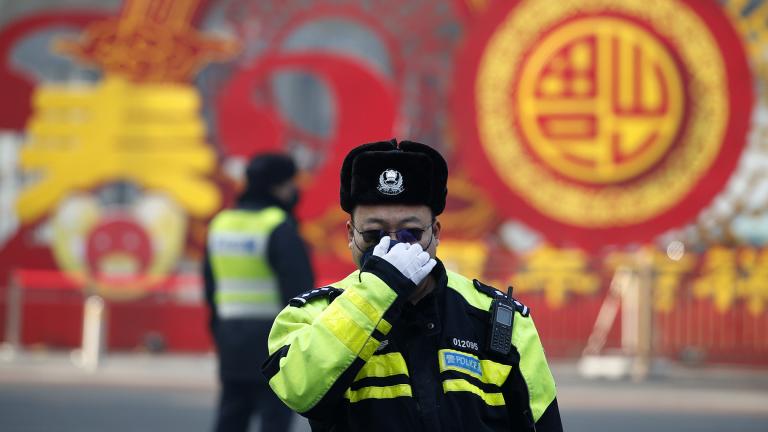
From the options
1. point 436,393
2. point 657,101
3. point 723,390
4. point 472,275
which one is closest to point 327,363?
point 436,393

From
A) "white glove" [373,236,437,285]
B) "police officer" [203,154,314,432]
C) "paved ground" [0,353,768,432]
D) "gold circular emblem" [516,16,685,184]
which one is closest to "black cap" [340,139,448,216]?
"white glove" [373,236,437,285]

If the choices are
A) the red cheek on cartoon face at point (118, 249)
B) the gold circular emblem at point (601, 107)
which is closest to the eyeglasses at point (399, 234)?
the gold circular emblem at point (601, 107)

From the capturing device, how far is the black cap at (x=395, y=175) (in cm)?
286

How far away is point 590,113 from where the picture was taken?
1767cm

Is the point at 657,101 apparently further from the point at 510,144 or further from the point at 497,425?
the point at 497,425

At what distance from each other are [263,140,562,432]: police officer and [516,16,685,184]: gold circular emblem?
14936 millimetres

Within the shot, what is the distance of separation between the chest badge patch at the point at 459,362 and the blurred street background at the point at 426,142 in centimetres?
1380

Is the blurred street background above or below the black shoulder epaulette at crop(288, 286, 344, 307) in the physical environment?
above

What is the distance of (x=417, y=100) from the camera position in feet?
60.3

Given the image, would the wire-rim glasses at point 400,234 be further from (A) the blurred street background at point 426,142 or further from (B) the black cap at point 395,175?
(A) the blurred street background at point 426,142

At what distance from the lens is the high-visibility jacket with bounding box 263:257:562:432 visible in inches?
109

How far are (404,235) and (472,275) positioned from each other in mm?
14235

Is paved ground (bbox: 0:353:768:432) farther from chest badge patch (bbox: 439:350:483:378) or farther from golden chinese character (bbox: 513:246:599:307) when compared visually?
chest badge patch (bbox: 439:350:483:378)

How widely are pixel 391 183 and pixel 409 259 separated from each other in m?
0.19
